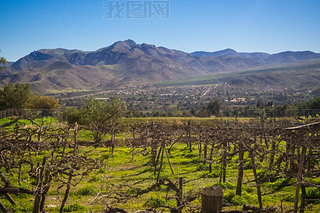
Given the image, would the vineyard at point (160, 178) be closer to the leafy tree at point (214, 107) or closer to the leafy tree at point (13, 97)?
the leafy tree at point (13, 97)

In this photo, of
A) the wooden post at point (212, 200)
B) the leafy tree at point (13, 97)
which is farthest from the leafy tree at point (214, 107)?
the wooden post at point (212, 200)

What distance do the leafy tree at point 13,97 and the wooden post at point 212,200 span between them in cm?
5445

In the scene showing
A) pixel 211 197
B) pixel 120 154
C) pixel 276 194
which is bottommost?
pixel 120 154

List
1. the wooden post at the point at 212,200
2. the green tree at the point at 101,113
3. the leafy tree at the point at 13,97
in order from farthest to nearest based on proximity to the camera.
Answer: the leafy tree at the point at 13,97, the green tree at the point at 101,113, the wooden post at the point at 212,200

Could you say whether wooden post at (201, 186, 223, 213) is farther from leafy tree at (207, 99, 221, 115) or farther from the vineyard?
leafy tree at (207, 99, 221, 115)

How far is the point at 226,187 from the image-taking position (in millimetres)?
10703

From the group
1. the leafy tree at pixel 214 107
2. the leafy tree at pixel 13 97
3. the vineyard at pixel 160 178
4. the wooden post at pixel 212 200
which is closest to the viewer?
the wooden post at pixel 212 200

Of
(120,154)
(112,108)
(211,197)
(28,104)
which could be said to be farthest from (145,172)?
(28,104)

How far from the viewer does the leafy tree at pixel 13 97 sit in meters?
50.0

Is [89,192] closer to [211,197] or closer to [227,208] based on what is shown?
[227,208]

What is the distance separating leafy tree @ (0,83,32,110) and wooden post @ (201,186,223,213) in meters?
54.5

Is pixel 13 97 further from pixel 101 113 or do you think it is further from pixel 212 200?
pixel 212 200

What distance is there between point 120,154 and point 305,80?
16288 centimetres

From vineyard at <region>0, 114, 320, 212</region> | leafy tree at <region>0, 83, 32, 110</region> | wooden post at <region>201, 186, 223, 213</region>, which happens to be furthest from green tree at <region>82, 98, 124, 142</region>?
wooden post at <region>201, 186, 223, 213</region>
